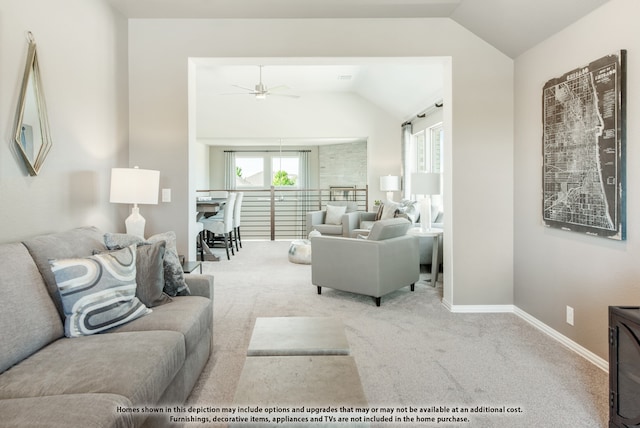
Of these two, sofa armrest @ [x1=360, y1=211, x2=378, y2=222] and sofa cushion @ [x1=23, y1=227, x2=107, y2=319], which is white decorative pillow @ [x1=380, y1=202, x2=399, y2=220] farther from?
sofa cushion @ [x1=23, y1=227, x2=107, y2=319]

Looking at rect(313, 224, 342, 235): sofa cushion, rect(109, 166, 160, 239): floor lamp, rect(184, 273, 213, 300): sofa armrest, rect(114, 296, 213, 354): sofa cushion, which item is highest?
rect(109, 166, 160, 239): floor lamp

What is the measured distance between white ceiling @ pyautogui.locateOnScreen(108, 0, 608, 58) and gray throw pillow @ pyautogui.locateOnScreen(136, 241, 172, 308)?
2201mm

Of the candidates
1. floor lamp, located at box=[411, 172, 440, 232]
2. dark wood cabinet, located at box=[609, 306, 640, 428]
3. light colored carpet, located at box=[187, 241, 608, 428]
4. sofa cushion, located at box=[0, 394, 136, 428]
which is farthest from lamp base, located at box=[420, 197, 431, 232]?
sofa cushion, located at box=[0, 394, 136, 428]

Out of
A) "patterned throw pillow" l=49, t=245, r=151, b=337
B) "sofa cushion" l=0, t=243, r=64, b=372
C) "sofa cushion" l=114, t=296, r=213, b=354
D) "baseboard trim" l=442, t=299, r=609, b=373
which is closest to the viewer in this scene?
"sofa cushion" l=0, t=243, r=64, b=372

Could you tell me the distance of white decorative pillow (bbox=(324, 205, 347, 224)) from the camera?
7570 mm

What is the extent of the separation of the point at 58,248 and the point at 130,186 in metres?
0.97

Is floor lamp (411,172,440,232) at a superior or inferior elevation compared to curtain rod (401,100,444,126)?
inferior

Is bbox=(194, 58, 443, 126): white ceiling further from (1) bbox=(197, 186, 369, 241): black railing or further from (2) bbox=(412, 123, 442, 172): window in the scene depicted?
(1) bbox=(197, 186, 369, 241): black railing

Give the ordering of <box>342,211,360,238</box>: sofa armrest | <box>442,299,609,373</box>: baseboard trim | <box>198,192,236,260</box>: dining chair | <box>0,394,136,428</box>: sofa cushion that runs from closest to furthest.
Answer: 1. <box>0,394,136,428</box>: sofa cushion
2. <box>442,299,609,373</box>: baseboard trim
3. <box>198,192,236,260</box>: dining chair
4. <box>342,211,360,238</box>: sofa armrest

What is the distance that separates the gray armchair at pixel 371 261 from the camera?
12.2 feet

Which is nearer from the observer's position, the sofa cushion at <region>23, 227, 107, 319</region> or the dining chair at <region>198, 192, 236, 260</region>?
the sofa cushion at <region>23, 227, 107, 319</region>

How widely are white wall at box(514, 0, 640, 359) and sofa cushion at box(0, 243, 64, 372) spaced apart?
10.1 ft

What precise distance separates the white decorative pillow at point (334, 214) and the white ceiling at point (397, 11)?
14.8ft

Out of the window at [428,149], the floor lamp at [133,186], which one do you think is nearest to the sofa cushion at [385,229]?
the floor lamp at [133,186]
